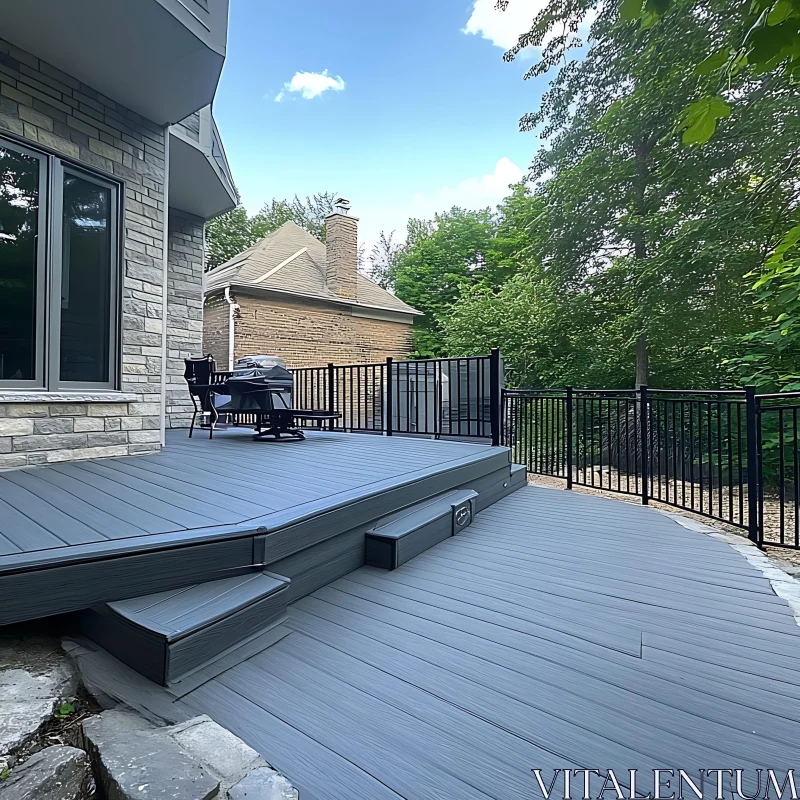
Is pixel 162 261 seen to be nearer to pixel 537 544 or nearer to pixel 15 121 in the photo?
pixel 15 121

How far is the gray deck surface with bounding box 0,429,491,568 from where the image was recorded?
1683 millimetres

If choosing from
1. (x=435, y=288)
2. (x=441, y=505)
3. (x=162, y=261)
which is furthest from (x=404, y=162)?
(x=441, y=505)

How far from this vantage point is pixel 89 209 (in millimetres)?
3287

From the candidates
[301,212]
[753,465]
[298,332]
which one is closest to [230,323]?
[298,332]

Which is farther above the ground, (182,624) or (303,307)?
(303,307)

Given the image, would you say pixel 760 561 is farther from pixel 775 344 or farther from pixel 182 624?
pixel 775 344

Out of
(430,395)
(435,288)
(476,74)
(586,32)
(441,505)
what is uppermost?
(476,74)

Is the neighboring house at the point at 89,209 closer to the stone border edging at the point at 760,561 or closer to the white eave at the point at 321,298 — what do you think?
the stone border edging at the point at 760,561

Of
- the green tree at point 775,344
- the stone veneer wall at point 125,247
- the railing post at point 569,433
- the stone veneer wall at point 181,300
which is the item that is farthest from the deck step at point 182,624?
the green tree at point 775,344

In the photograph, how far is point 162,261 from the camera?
379 cm

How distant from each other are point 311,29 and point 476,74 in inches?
191

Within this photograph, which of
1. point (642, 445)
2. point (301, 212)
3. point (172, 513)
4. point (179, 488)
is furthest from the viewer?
point (301, 212)

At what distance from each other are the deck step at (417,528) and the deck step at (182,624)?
71 centimetres

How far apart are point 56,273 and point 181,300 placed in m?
3.08
